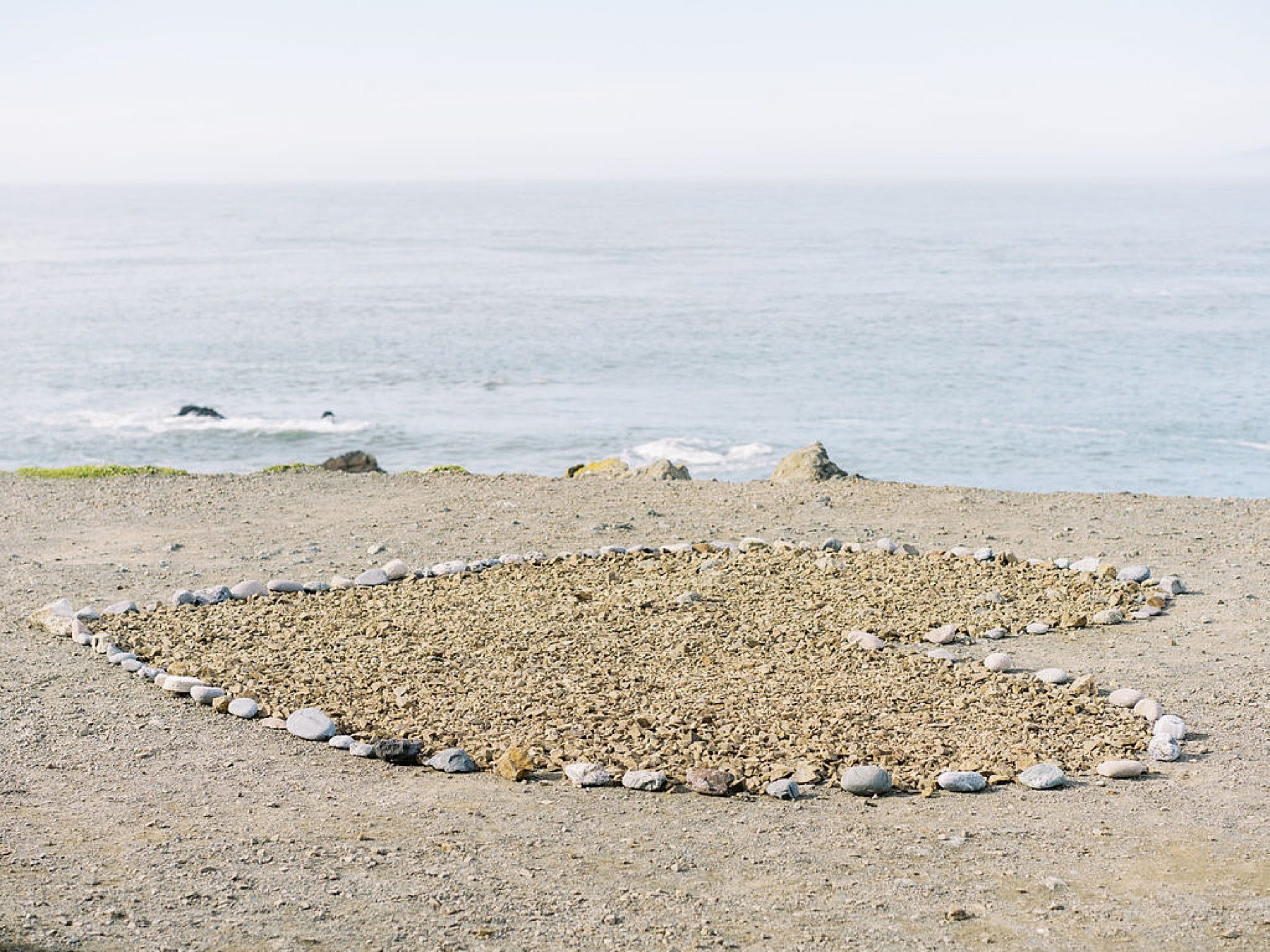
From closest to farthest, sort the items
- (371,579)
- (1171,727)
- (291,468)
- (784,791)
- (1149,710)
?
(784,791), (1171,727), (1149,710), (371,579), (291,468)

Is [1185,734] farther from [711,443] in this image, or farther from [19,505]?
[711,443]

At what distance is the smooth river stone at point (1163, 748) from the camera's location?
6.57 meters

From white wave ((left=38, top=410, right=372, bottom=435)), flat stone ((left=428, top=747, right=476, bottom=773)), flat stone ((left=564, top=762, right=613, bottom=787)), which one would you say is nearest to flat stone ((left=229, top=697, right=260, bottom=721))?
flat stone ((left=428, top=747, right=476, bottom=773))

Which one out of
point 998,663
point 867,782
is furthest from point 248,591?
point 998,663

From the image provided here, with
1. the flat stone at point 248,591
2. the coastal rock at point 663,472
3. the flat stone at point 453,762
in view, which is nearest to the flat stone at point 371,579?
the flat stone at point 248,591

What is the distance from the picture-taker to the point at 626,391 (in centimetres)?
3459

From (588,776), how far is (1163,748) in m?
3.06

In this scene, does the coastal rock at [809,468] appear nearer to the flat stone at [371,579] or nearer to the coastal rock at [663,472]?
the coastal rock at [663,472]

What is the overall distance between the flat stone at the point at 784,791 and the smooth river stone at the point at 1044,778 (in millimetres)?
1180

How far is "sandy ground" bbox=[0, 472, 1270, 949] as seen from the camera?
4.71 metres

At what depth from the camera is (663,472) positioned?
626 inches

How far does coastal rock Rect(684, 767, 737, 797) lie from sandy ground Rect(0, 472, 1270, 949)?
73 mm

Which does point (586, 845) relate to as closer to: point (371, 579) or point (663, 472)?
point (371, 579)

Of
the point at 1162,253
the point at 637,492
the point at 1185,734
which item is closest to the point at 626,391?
the point at 637,492
